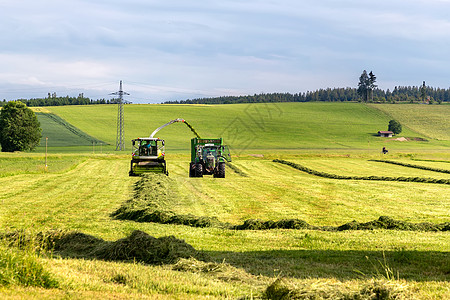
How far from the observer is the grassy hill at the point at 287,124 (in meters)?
104

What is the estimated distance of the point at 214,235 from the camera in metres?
15.4

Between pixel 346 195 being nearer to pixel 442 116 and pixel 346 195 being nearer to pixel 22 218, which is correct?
pixel 22 218

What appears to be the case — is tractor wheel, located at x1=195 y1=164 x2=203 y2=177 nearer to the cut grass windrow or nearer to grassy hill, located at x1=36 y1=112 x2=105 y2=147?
the cut grass windrow

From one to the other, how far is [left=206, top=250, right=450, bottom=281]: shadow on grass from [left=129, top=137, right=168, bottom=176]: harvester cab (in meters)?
21.6

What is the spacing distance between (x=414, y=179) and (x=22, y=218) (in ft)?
102

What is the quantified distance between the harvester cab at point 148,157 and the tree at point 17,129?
206ft

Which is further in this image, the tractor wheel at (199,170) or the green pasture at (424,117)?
the green pasture at (424,117)

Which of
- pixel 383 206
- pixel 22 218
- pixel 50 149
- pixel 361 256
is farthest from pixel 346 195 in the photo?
pixel 50 149

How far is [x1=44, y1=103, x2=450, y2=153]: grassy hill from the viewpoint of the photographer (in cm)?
10394

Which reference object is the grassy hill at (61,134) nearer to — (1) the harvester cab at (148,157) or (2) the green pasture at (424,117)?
(1) the harvester cab at (148,157)

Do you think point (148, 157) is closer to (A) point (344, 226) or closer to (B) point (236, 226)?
(B) point (236, 226)

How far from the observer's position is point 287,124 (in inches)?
4909

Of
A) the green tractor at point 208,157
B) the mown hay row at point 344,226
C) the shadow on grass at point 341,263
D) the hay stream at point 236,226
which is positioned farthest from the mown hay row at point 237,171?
the shadow on grass at point 341,263

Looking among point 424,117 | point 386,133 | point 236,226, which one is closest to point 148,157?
point 236,226
